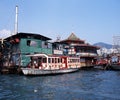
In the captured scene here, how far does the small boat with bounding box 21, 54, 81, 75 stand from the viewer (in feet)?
134

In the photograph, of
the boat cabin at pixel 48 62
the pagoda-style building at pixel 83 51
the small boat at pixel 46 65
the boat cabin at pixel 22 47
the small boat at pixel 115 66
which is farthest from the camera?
the pagoda-style building at pixel 83 51

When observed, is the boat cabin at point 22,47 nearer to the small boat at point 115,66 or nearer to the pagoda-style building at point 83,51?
the pagoda-style building at point 83,51

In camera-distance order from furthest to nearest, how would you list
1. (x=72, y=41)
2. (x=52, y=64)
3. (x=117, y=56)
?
(x=72, y=41)
(x=117, y=56)
(x=52, y=64)

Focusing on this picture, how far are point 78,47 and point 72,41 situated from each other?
4.68m

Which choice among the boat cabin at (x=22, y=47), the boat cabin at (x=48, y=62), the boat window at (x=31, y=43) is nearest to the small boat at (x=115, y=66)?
the boat cabin at (x=48, y=62)

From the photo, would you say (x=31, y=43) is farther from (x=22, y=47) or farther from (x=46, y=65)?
(x=46, y=65)

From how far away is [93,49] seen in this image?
74.2 m

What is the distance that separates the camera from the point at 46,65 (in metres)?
43.9

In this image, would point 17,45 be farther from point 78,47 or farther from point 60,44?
point 78,47

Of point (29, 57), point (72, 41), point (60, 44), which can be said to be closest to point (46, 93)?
point (29, 57)

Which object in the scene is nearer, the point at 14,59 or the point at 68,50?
the point at 14,59

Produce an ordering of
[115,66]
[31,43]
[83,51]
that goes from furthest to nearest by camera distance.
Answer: [83,51] → [115,66] → [31,43]

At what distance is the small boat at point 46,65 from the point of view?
134 ft

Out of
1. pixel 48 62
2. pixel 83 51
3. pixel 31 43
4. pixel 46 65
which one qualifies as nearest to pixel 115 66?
pixel 83 51
